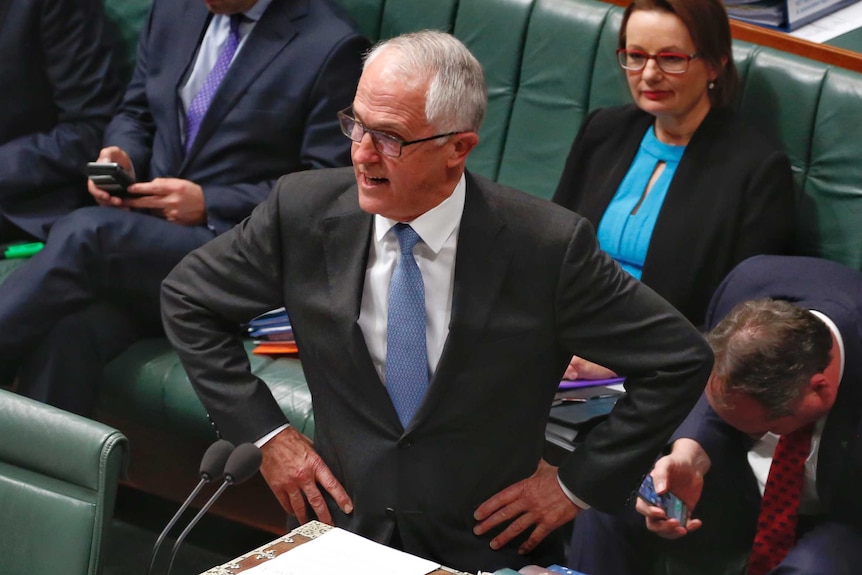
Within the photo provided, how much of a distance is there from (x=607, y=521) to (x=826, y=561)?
45cm

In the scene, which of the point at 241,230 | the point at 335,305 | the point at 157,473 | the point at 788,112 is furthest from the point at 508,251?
the point at 157,473

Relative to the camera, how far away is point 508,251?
1.96 m

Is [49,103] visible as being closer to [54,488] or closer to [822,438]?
[54,488]

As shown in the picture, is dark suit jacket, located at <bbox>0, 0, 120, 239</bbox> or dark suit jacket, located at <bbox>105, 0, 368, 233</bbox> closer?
dark suit jacket, located at <bbox>105, 0, 368, 233</bbox>

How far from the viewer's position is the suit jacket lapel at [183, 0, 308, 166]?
334 cm

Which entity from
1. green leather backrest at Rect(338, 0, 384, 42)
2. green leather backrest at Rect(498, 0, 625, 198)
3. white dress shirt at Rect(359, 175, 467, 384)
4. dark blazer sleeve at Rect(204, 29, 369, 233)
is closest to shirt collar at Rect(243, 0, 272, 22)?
dark blazer sleeve at Rect(204, 29, 369, 233)

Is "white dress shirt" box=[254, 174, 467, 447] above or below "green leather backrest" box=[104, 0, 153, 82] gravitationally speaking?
above

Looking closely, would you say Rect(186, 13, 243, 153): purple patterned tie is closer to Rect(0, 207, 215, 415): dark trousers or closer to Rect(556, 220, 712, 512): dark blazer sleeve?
Rect(0, 207, 215, 415): dark trousers

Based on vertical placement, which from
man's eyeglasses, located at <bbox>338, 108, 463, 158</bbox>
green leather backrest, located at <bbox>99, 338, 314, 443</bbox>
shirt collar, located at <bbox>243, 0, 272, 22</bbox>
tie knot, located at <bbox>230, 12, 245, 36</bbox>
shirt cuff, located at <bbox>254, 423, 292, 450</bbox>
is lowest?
green leather backrest, located at <bbox>99, 338, 314, 443</bbox>

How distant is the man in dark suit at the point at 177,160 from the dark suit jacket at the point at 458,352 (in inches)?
42.7

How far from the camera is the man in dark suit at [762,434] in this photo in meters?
2.45

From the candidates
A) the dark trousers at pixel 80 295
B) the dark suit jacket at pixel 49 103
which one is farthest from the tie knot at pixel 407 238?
the dark suit jacket at pixel 49 103

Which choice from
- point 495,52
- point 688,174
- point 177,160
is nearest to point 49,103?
point 177,160

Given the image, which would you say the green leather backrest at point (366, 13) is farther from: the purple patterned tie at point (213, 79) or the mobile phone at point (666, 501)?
the mobile phone at point (666, 501)
